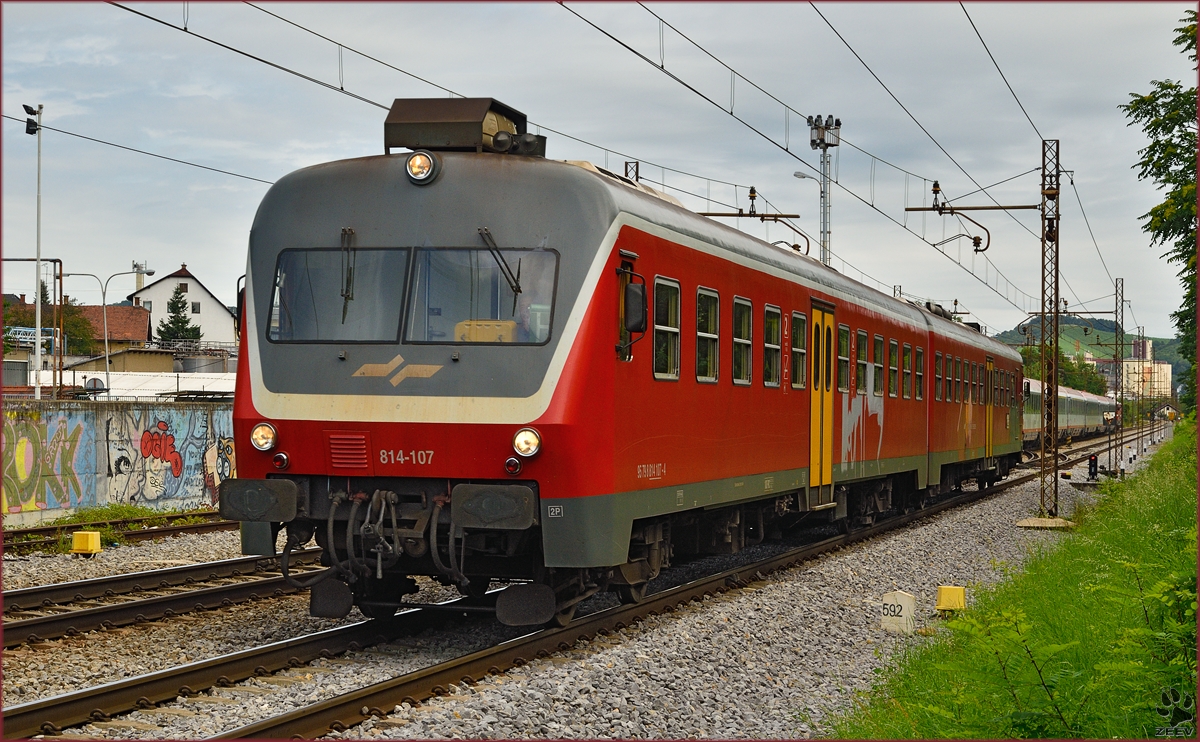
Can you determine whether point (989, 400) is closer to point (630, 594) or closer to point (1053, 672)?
point (630, 594)

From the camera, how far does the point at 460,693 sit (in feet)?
25.7

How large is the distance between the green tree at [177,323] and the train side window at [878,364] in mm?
90272

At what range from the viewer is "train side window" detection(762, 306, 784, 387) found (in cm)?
1300

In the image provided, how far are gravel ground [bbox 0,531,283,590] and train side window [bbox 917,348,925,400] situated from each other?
1097 centimetres

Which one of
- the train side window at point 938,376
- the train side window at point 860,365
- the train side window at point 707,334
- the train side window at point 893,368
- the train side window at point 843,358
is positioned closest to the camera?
the train side window at point 707,334

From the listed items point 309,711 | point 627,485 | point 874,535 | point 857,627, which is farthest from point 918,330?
point 309,711

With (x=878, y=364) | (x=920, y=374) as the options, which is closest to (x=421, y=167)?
(x=878, y=364)

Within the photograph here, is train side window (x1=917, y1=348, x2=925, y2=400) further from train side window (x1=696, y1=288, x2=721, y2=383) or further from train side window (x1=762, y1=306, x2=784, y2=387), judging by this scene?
train side window (x1=696, y1=288, x2=721, y2=383)

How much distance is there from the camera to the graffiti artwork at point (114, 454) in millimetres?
19234

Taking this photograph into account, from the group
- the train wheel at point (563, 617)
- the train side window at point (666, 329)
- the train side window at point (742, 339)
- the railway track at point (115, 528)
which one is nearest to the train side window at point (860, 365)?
the train side window at point (742, 339)

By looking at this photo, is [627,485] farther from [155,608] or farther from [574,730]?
[155,608]

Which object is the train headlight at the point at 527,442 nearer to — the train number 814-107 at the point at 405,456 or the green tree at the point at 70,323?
the train number 814-107 at the point at 405,456

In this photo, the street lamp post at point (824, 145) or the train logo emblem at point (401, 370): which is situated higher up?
the street lamp post at point (824, 145)

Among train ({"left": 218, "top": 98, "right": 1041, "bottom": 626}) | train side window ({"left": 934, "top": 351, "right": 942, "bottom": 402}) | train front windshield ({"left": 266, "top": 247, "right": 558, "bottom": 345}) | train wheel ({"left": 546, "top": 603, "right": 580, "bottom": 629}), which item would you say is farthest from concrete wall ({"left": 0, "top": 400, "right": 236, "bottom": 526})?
train side window ({"left": 934, "top": 351, "right": 942, "bottom": 402})
